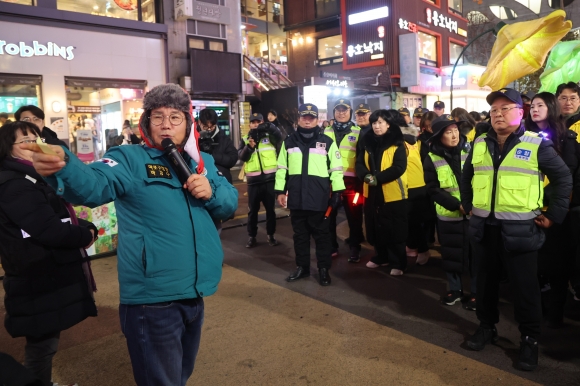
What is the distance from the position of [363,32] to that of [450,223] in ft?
90.0

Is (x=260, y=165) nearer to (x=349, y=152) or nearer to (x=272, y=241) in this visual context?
(x=272, y=241)

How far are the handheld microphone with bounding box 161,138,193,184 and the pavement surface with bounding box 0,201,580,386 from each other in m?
1.94

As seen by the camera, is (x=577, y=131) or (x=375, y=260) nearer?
(x=577, y=131)

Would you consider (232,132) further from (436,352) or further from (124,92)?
(436,352)

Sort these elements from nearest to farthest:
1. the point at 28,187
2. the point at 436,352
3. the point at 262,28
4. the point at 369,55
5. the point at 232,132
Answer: the point at 28,187 < the point at 436,352 < the point at 232,132 < the point at 369,55 < the point at 262,28

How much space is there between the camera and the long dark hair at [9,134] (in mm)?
2867

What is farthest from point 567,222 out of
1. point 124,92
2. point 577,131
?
point 124,92

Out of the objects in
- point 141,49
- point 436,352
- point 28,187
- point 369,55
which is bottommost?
point 436,352

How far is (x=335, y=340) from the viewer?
4.04 meters

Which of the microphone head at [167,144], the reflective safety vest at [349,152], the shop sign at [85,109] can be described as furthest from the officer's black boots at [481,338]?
the shop sign at [85,109]

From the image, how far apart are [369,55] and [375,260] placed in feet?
84.2

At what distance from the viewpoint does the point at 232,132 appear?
72.7 feet

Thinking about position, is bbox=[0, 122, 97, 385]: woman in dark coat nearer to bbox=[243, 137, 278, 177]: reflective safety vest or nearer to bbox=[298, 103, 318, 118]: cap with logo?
bbox=[298, 103, 318, 118]: cap with logo

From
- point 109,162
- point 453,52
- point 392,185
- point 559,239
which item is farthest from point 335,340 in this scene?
point 453,52
